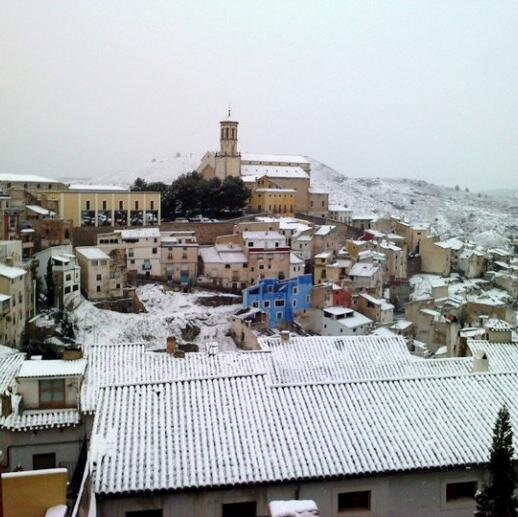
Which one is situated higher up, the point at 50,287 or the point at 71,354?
the point at 71,354

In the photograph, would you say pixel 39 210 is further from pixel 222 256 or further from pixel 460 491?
pixel 460 491

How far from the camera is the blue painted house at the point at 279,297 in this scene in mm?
41906

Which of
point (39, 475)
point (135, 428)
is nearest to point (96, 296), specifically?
point (135, 428)

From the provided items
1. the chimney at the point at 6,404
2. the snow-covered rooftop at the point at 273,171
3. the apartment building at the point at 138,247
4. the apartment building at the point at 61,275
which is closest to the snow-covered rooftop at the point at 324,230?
the apartment building at the point at 138,247

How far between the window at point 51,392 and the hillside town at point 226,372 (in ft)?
0.15

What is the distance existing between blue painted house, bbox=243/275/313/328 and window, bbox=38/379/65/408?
2728 cm

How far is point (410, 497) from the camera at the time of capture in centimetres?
998

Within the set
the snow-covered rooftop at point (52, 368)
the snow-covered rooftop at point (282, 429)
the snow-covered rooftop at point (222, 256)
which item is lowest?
the snow-covered rooftop at point (222, 256)

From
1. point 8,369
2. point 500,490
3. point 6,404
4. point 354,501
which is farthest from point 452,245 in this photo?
point 500,490

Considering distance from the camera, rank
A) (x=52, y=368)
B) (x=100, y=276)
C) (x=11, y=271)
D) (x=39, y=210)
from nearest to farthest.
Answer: (x=52, y=368) < (x=11, y=271) < (x=100, y=276) < (x=39, y=210)

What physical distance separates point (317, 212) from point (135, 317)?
3354cm

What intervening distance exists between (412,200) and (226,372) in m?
103

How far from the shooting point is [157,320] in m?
38.0

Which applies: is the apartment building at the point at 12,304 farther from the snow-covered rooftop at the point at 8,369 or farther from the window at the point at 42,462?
the window at the point at 42,462
